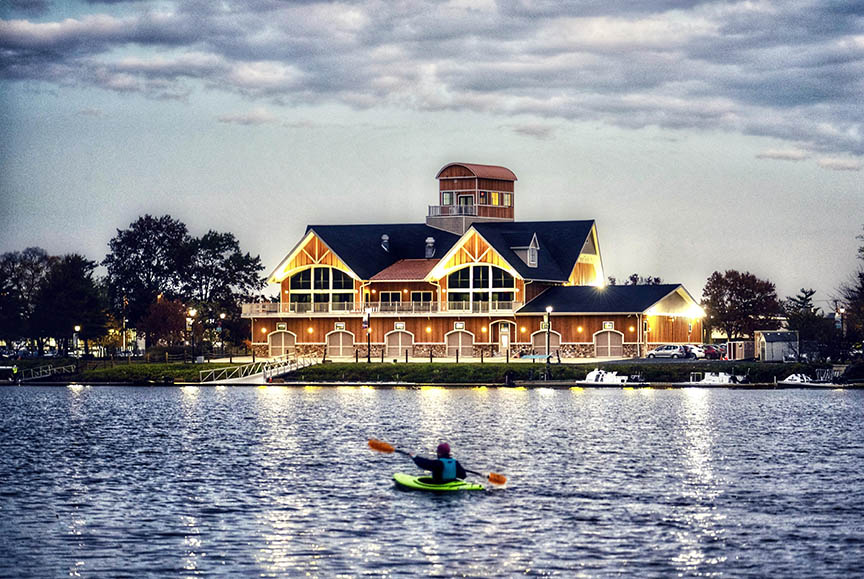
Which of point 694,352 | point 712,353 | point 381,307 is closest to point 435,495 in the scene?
point 694,352

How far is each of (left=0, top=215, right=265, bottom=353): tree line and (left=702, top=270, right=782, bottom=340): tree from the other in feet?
156

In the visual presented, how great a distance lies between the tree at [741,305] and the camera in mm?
142750

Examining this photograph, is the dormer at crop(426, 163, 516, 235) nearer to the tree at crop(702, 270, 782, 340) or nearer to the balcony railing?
the balcony railing

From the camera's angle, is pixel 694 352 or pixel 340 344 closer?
pixel 694 352

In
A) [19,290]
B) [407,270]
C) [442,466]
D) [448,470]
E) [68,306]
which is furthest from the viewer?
[19,290]

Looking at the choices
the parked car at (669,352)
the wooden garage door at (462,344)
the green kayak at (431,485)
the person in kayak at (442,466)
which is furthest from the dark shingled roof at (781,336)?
the person in kayak at (442,466)

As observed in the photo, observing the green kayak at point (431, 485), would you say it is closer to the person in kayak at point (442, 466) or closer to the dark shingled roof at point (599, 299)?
the person in kayak at point (442, 466)

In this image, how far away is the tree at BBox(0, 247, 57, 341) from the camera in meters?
143

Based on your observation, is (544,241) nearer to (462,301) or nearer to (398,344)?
(462,301)

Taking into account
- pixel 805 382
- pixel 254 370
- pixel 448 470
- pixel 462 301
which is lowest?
pixel 448 470

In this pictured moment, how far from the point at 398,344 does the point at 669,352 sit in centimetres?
2284

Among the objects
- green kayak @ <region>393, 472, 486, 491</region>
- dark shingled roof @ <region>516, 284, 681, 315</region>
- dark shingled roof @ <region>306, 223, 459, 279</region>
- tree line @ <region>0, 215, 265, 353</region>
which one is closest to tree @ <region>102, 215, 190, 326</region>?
tree line @ <region>0, 215, 265, 353</region>

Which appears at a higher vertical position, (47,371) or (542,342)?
(542,342)

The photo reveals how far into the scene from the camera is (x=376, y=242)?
121 m
